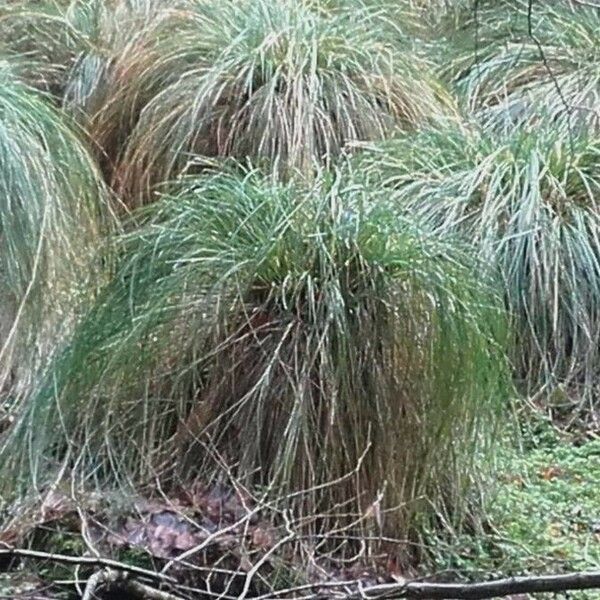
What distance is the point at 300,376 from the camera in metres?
2.29

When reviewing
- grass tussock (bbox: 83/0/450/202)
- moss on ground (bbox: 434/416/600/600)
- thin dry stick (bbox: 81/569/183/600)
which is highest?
grass tussock (bbox: 83/0/450/202)

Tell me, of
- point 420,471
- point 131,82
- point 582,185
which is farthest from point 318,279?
point 131,82

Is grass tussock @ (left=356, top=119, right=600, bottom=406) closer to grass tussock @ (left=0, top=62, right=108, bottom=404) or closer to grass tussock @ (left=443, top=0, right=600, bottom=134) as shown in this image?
grass tussock @ (left=443, top=0, right=600, bottom=134)

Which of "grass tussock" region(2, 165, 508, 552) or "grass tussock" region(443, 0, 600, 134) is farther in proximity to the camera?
"grass tussock" region(443, 0, 600, 134)

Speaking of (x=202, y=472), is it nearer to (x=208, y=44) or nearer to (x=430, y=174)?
(x=430, y=174)

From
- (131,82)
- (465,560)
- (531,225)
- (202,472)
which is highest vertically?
(131,82)

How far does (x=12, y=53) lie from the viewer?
162 inches

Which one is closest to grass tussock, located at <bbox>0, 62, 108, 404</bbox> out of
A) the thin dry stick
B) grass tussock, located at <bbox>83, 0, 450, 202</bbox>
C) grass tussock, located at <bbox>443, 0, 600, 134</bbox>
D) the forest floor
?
grass tussock, located at <bbox>83, 0, 450, 202</bbox>

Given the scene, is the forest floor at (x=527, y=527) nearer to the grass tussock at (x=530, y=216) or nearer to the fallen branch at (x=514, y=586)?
the grass tussock at (x=530, y=216)

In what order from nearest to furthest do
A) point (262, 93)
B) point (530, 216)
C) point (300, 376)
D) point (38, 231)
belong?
1. point (300, 376)
2. point (38, 231)
3. point (530, 216)
4. point (262, 93)

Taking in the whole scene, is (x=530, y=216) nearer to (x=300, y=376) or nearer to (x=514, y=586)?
(x=300, y=376)

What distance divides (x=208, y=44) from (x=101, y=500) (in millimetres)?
2109

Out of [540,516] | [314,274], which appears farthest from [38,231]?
[540,516]

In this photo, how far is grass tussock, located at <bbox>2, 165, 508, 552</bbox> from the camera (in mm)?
2277
